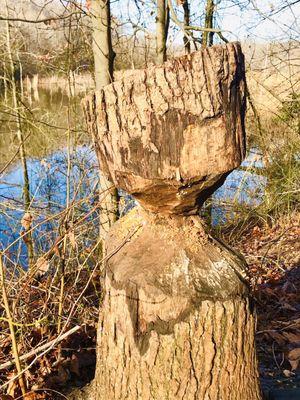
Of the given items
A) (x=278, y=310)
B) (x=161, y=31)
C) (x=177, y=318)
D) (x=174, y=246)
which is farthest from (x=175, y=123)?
(x=161, y=31)

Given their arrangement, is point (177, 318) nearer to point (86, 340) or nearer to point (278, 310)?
point (86, 340)

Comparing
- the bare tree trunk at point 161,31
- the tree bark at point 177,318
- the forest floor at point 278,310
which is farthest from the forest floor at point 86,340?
the bare tree trunk at point 161,31

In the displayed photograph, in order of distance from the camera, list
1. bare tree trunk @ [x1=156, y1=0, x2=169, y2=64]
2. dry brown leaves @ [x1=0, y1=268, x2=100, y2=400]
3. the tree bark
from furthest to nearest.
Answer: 1. bare tree trunk @ [x1=156, y1=0, x2=169, y2=64]
2. dry brown leaves @ [x1=0, y1=268, x2=100, y2=400]
3. the tree bark

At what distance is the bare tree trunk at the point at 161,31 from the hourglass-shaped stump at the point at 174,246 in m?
3.39

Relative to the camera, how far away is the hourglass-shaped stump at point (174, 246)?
1.34 metres

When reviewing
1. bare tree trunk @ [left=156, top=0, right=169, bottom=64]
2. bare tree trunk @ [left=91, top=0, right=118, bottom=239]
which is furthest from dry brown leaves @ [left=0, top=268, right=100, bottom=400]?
bare tree trunk @ [left=156, top=0, right=169, bottom=64]

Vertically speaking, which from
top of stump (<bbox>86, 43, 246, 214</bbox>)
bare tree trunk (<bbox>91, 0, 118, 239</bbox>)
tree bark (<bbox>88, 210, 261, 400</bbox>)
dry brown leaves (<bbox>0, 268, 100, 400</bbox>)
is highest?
bare tree trunk (<bbox>91, 0, 118, 239</bbox>)

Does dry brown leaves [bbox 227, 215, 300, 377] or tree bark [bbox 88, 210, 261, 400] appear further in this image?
dry brown leaves [bbox 227, 215, 300, 377]

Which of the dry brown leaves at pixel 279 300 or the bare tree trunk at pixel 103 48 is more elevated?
the bare tree trunk at pixel 103 48

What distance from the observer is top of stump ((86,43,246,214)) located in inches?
52.2

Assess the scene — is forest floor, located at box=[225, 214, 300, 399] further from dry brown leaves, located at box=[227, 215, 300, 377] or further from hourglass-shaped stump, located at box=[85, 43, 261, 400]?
hourglass-shaped stump, located at box=[85, 43, 261, 400]

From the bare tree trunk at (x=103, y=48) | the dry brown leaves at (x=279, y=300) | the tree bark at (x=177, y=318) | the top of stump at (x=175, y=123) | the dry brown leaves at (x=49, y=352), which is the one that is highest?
the bare tree trunk at (x=103, y=48)

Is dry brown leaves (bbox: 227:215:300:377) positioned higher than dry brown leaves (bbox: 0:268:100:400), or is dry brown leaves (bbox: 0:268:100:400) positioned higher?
dry brown leaves (bbox: 0:268:100:400)

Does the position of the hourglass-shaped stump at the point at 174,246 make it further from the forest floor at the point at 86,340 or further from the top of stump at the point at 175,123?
the forest floor at the point at 86,340
